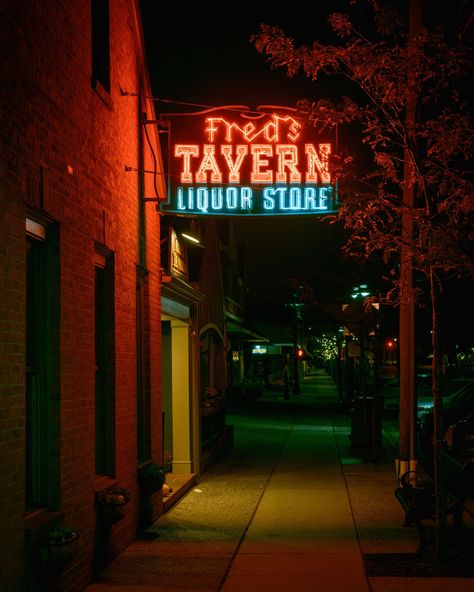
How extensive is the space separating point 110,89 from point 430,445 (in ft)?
41.1

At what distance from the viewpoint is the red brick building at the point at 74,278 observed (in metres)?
5.98

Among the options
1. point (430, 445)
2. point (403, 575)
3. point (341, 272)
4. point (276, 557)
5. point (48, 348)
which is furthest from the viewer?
point (341, 272)

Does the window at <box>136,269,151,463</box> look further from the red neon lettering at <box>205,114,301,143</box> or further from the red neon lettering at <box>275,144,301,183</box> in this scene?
the red neon lettering at <box>275,144,301,183</box>

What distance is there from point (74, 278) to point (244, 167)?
424cm

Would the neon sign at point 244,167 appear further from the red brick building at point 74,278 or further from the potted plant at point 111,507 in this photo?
the potted plant at point 111,507

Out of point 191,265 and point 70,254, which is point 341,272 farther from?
point 70,254

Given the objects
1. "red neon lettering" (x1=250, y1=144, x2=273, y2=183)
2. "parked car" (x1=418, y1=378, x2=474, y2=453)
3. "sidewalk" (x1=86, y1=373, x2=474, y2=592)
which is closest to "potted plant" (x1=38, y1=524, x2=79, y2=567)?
"sidewalk" (x1=86, y1=373, x2=474, y2=592)

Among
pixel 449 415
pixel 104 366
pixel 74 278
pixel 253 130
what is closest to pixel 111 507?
pixel 104 366

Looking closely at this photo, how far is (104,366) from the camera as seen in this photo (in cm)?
902

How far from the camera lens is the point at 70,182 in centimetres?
746

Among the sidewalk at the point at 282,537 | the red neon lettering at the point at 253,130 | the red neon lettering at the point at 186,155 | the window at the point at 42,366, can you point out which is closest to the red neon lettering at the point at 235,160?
the red neon lettering at the point at 253,130

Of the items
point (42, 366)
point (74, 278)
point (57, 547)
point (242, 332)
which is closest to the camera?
point (57, 547)

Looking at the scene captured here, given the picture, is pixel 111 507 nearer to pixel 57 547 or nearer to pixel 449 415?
pixel 57 547

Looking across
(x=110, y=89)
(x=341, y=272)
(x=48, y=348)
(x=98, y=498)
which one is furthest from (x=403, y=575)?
(x=341, y=272)
